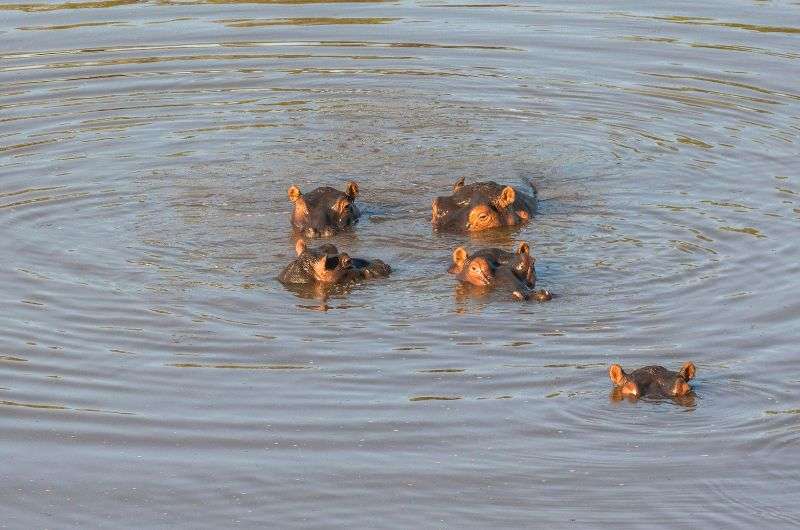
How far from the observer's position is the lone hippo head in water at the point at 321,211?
599 inches

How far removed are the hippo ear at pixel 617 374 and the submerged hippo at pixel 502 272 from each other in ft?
7.55

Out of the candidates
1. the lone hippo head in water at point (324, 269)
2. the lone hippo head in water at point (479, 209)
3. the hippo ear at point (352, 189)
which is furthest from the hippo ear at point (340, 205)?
the lone hippo head in water at point (324, 269)

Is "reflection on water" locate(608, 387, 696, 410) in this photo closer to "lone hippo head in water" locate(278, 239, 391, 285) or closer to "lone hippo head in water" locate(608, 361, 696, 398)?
"lone hippo head in water" locate(608, 361, 696, 398)

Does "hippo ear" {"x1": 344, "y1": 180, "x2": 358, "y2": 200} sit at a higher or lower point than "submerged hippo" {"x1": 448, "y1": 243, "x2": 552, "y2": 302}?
higher

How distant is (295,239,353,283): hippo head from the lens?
44.8 feet

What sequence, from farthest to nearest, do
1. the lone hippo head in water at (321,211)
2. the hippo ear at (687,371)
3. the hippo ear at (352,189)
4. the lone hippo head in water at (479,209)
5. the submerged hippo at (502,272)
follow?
the hippo ear at (352,189)
the lone hippo head in water at (479,209)
the lone hippo head in water at (321,211)
the submerged hippo at (502,272)
the hippo ear at (687,371)

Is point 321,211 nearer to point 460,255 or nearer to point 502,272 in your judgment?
point 460,255

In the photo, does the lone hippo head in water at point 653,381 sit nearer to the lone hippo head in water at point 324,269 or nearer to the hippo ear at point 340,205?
the lone hippo head in water at point 324,269

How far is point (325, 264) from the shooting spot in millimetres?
13609

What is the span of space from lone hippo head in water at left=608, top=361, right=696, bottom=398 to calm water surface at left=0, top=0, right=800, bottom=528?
0.37 feet

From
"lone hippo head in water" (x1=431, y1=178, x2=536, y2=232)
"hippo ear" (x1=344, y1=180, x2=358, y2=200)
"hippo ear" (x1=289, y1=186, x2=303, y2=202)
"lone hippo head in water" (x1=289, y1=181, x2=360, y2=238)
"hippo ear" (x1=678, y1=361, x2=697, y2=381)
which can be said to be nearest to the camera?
"hippo ear" (x1=678, y1=361, x2=697, y2=381)

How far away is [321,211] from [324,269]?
1708mm

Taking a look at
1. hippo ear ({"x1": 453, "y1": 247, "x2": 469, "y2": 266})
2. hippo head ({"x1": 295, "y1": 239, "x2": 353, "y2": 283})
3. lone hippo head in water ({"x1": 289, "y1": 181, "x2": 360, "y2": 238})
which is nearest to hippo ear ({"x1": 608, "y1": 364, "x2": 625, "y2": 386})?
hippo ear ({"x1": 453, "y1": 247, "x2": 469, "y2": 266})

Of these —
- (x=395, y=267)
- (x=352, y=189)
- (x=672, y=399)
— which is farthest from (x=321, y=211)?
(x=672, y=399)
